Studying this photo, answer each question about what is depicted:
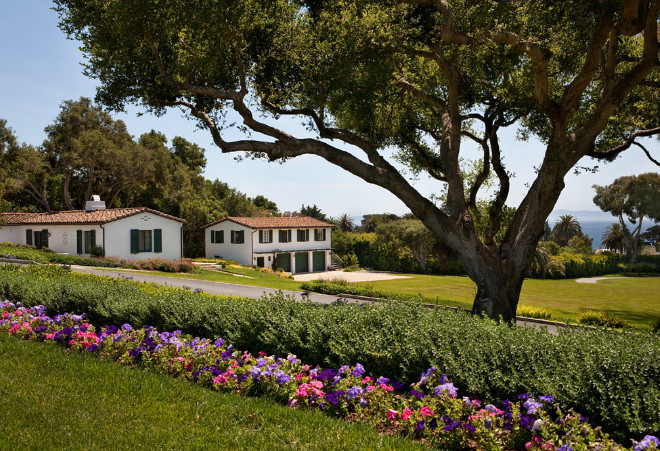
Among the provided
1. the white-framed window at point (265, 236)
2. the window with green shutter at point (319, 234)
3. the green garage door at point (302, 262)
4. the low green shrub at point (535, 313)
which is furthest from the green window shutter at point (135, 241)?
the low green shrub at point (535, 313)

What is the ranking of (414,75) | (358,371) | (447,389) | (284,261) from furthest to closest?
(284,261) < (414,75) < (358,371) < (447,389)

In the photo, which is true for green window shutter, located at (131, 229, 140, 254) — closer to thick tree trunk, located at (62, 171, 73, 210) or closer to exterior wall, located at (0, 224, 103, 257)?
exterior wall, located at (0, 224, 103, 257)

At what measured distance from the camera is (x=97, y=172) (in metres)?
46.1

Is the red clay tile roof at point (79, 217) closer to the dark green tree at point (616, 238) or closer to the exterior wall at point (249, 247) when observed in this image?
the exterior wall at point (249, 247)

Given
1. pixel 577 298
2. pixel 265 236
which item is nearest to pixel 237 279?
pixel 265 236

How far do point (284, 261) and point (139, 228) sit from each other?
17.0m

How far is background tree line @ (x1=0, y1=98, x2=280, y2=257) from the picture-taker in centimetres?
4209

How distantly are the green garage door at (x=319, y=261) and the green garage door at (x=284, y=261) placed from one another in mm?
3752

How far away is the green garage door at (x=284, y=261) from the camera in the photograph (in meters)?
47.5

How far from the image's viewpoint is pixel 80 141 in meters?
41.9

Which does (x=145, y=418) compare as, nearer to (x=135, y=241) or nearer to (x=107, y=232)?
(x=107, y=232)

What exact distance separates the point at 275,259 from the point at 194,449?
42.1m

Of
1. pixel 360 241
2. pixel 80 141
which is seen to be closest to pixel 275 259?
pixel 360 241

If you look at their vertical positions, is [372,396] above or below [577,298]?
above
